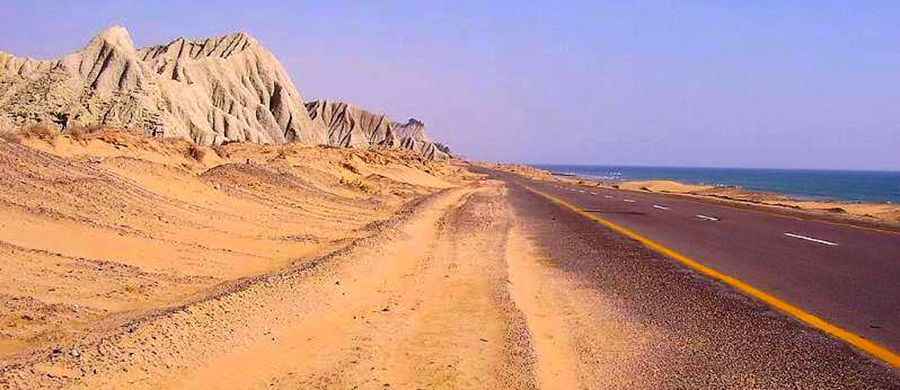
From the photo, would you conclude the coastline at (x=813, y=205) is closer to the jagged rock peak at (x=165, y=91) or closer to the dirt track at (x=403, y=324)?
the dirt track at (x=403, y=324)

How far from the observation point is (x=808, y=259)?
11531mm

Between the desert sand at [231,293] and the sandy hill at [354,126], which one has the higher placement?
the sandy hill at [354,126]

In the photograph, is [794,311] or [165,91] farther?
[165,91]

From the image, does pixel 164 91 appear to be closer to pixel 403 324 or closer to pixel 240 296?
pixel 240 296

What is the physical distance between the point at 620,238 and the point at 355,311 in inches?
334

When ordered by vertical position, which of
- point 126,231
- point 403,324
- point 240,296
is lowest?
point 403,324

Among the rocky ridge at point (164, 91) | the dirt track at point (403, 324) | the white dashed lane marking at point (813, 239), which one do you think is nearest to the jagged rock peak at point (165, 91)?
the rocky ridge at point (164, 91)

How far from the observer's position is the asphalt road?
7.41m

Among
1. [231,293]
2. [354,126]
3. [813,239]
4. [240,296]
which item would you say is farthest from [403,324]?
[354,126]

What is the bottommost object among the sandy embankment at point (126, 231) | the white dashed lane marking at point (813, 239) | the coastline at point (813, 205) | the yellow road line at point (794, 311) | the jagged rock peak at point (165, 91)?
the coastline at point (813, 205)

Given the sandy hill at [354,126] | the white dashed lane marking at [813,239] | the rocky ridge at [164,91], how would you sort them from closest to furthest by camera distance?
the white dashed lane marking at [813,239] < the rocky ridge at [164,91] < the sandy hill at [354,126]

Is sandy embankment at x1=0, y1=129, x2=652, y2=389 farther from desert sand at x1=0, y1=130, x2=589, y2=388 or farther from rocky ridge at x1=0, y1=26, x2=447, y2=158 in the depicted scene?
rocky ridge at x1=0, y1=26, x2=447, y2=158

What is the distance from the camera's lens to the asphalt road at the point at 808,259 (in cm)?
741

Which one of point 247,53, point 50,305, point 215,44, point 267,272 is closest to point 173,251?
point 267,272
